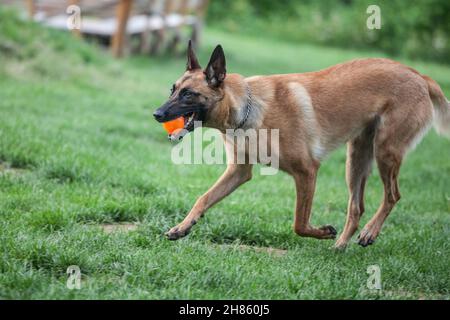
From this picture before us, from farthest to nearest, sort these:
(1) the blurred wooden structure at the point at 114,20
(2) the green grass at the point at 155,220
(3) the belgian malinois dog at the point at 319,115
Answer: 1. (1) the blurred wooden structure at the point at 114,20
2. (3) the belgian malinois dog at the point at 319,115
3. (2) the green grass at the point at 155,220

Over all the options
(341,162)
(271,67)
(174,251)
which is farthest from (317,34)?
(174,251)

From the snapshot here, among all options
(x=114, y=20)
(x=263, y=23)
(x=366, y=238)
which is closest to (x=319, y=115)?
(x=366, y=238)

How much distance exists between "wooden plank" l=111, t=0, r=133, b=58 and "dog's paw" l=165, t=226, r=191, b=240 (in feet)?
40.3

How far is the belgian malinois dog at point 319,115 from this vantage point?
16.7 ft

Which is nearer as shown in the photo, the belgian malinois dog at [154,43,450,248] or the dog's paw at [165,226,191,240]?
the dog's paw at [165,226,191,240]

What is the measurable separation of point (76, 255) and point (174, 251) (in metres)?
0.75

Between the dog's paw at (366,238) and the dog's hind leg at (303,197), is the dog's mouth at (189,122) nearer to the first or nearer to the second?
the dog's hind leg at (303,197)

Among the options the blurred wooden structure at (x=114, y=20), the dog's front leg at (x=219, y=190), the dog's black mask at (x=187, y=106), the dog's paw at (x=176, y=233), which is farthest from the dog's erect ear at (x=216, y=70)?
the blurred wooden structure at (x=114, y=20)

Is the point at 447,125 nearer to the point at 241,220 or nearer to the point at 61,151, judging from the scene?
the point at 241,220

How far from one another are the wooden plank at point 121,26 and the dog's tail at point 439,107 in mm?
11641

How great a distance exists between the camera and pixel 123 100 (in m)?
11.7

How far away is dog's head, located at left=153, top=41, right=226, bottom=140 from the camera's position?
197 inches

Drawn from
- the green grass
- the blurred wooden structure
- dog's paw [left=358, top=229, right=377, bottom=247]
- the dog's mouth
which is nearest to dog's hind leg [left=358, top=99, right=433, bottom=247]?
dog's paw [left=358, top=229, right=377, bottom=247]

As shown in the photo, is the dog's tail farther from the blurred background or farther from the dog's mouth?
the blurred background
